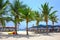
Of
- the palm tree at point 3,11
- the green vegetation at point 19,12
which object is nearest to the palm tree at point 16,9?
the green vegetation at point 19,12

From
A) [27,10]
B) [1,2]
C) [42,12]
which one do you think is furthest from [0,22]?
[42,12]

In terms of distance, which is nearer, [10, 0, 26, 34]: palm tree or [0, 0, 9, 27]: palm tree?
[0, 0, 9, 27]: palm tree

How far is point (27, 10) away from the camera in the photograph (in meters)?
23.5

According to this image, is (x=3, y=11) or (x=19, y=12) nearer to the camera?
(x=3, y=11)

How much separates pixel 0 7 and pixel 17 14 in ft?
11.9

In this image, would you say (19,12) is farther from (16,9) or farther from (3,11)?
(3,11)

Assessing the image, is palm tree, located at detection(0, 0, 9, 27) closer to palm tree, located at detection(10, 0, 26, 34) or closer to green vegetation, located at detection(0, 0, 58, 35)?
green vegetation, located at detection(0, 0, 58, 35)

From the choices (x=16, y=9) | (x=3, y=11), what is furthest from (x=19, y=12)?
(x=3, y=11)

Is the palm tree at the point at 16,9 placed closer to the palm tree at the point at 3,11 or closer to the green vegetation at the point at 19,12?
the green vegetation at the point at 19,12

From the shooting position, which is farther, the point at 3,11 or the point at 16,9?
the point at 16,9

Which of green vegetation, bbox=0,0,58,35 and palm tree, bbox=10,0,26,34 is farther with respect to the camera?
palm tree, bbox=10,0,26,34

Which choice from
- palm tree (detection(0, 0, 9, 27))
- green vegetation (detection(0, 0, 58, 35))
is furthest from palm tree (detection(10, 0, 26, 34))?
palm tree (detection(0, 0, 9, 27))

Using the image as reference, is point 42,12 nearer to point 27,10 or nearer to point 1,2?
point 27,10

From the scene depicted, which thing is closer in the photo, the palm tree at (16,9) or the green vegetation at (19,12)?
the green vegetation at (19,12)
